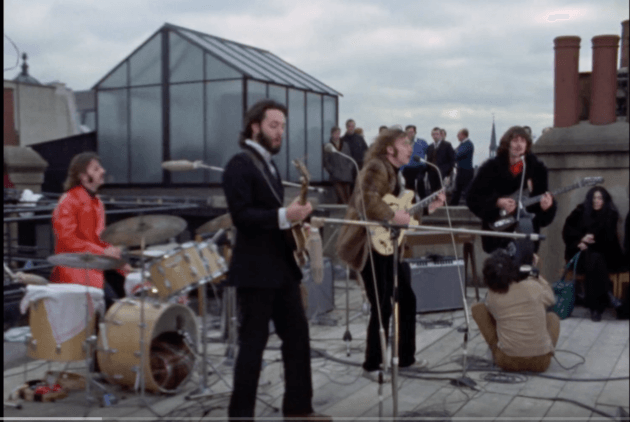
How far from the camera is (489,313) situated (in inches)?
220

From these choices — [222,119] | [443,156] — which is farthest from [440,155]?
[222,119]

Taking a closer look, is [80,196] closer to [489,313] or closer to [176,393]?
[176,393]

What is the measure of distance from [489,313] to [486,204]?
89 centimetres

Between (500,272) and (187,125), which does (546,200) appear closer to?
(500,272)

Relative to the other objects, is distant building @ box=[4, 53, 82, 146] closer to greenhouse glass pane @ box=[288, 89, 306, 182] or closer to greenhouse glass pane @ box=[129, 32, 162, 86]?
greenhouse glass pane @ box=[129, 32, 162, 86]

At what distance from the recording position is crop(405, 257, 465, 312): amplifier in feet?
25.1

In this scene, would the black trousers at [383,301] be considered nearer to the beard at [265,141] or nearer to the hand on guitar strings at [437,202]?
the hand on guitar strings at [437,202]

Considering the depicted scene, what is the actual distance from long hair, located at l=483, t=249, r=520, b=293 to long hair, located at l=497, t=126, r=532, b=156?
3.02ft

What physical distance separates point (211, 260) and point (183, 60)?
14.8 m

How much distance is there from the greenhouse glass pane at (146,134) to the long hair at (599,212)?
46.2 ft

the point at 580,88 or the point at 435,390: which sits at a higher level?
the point at 580,88

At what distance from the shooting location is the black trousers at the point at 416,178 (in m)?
11.6

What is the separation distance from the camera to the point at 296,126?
19359 millimetres

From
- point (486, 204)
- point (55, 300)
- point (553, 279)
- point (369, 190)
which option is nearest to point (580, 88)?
point (553, 279)
